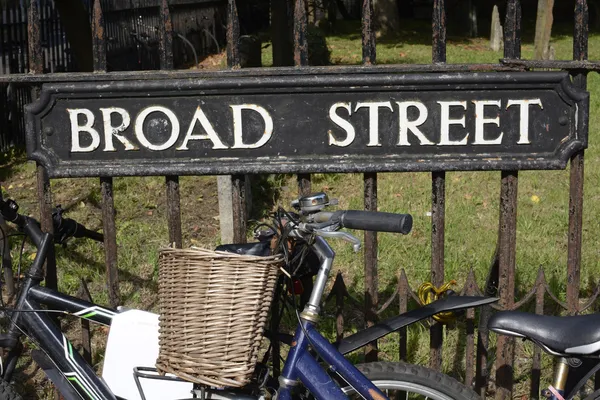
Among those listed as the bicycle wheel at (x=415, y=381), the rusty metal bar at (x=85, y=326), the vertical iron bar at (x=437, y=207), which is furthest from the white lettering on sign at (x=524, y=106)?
the rusty metal bar at (x=85, y=326)

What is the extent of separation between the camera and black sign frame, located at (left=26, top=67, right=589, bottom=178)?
11.3ft

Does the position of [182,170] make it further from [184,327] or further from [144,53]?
[144,53]

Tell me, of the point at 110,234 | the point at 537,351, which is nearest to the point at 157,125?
the point at 110,234

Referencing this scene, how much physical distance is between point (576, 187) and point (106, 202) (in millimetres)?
1892

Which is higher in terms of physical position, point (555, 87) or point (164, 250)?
point (555, 87)

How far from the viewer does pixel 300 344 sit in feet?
9.84

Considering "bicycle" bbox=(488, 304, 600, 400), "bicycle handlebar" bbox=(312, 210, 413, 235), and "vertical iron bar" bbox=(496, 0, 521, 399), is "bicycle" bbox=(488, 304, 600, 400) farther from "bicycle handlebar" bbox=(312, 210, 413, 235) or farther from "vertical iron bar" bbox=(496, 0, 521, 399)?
"vertical iron bar" bbox=(496, 0, 521, 399)

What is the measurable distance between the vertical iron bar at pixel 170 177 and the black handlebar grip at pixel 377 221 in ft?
2.90

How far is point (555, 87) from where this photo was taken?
11.3ft

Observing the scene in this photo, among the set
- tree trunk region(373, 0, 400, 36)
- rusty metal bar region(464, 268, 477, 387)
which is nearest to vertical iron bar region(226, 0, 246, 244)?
rusty metal bar region(464, 268, 477, 387)

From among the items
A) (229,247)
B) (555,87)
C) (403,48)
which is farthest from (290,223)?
(403,48)

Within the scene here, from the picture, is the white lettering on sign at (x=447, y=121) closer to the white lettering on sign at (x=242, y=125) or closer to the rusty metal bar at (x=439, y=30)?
the rusty metal bar at (x=439, y=30)

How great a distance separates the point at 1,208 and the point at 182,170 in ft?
2.30

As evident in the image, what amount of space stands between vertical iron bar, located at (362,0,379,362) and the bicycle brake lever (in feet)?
2.15
